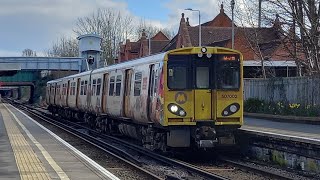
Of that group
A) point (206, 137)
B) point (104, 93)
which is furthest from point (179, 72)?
point (104, 93)

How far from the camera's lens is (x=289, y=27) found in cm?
2862

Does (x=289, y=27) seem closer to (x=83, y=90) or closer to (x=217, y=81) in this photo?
(x=83, y=90)

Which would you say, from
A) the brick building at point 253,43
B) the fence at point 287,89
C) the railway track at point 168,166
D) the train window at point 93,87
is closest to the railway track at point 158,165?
the railway track at point 168,166

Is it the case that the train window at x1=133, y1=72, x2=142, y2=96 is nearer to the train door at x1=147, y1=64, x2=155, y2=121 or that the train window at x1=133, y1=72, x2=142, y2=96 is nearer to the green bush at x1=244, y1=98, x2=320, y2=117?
the train door at x1=147, y1=64, x2=155, y2=121

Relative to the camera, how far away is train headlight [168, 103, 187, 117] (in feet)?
49.7

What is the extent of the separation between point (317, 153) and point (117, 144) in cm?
1025

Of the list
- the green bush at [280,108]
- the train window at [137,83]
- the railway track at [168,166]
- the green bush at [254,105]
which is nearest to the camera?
the railway track at [168,166]

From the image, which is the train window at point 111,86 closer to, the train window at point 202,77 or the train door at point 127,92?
the train door at point 127,92

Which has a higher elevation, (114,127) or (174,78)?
(174,78)

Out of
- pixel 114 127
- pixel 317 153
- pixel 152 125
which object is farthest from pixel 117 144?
pixel 317 153

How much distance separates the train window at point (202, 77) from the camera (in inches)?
615

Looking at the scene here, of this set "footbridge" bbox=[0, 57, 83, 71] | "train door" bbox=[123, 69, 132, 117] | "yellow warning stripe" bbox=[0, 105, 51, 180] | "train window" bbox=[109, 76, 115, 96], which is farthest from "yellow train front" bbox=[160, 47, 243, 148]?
"footbridge" bbox=[0, 57, 83, 71]

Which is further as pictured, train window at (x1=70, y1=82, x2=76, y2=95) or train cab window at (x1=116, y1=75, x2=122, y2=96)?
train window at (x1=70, y1=82, x2=76, y2=95)

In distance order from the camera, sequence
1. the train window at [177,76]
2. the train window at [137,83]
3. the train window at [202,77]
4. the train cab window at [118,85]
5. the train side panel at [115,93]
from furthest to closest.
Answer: the train cab window at [118,85] → the train side panel at [115,93] → the train window at [137,83] → the train window at [202,77] → the train window at [177,76]
